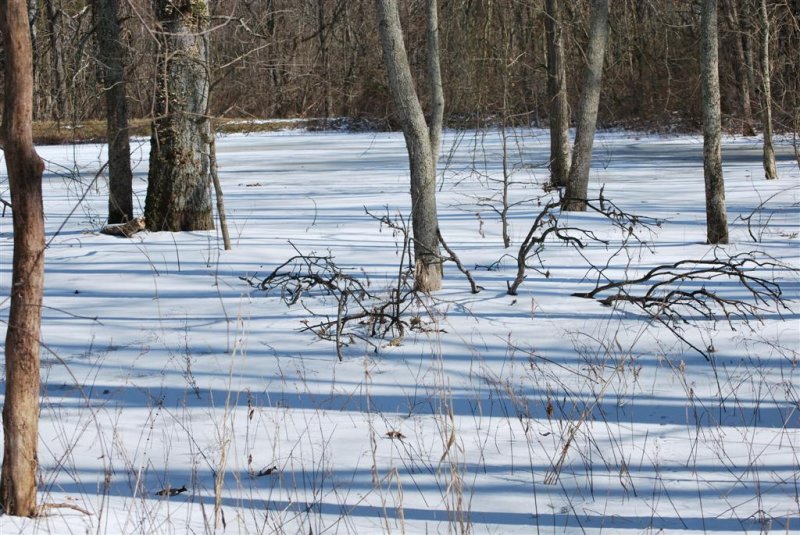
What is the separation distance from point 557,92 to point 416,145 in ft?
26.3

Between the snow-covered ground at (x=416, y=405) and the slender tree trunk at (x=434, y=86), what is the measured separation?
4.00ft

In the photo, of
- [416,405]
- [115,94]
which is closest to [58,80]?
[115,94]

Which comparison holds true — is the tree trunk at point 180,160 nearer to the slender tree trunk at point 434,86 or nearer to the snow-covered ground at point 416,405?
the snow-covered ground at point 416,405

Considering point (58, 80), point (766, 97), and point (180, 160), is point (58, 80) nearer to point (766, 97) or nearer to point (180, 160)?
point (180, 160)

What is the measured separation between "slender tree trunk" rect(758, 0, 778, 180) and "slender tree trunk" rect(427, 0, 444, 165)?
7455mm

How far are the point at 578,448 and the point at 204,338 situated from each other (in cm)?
307

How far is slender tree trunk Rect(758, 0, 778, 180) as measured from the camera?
14711 mm

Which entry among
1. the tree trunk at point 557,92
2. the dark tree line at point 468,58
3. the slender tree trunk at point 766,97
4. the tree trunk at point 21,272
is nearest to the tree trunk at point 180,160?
the dark tree line at point 468,58

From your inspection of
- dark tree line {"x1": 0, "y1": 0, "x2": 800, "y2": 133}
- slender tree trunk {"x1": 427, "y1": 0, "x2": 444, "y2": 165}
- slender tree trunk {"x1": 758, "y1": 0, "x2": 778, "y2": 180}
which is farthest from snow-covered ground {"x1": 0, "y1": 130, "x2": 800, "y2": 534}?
slender tree trunk {"x1": 758, "y1": 0, "x2": 778, "y2": 180}

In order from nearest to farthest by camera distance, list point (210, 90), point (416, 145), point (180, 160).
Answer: point (416, 145), point (210, 90), point (180, 160)

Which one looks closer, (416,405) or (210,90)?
(416,405)

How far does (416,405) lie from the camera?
4898 mm

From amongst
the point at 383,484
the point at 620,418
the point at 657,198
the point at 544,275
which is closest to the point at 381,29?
the point at 544,275

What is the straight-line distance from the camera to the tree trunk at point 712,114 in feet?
29.1
